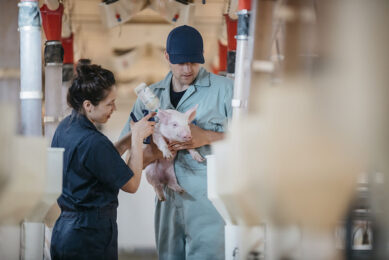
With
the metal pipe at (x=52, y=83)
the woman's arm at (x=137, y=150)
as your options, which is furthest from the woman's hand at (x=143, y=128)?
the metal pipe at (x=52, y=83)

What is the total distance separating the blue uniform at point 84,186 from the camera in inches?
84.9

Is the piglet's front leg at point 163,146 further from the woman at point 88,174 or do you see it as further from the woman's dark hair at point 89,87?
the woman's dark hair at point 89,87

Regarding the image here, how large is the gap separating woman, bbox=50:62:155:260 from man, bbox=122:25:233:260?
0.38 m

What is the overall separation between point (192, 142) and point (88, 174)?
0.53m

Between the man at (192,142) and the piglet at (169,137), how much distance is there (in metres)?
0.03

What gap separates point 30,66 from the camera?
1.98 meters

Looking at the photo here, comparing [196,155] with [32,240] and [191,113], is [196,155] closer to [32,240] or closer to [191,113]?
[191,113]

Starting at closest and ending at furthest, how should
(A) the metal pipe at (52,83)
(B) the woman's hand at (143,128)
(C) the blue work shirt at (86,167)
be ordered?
(C) the blue work shirt at (86,167)
(B) the woman's hand at (143,128)
(A) the metal pipe at (52,83)

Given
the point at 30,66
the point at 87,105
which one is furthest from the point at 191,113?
the point at 30,66

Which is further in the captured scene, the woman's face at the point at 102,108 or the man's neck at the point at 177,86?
the man's neck at the point at 177,86

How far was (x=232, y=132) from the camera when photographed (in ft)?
A: 6.17

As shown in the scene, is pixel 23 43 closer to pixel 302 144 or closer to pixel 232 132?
pixel 232 132

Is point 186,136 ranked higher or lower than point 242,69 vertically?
lower

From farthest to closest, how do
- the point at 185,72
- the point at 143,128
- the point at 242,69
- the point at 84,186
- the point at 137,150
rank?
the point at 185,72 < the point at 143,128 < the point at 137,150 < the point at 84,186 < the point at 242,69
